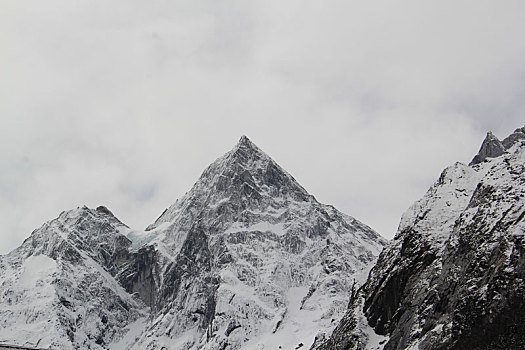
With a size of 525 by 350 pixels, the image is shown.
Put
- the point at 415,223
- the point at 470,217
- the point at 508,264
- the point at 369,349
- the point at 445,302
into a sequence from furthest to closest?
the point at 415,223 < the point at 369,349 < the point at 470,217 < the point at 445,302 < the point at 508,264

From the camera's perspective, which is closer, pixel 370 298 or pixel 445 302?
pixel 445 302

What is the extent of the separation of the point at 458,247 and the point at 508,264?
2014 centimetres

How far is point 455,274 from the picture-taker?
151 metres

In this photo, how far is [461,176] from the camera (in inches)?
7441

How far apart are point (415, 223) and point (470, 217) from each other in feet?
86.7

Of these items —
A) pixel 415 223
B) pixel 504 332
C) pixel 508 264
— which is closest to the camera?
pixel 504 332

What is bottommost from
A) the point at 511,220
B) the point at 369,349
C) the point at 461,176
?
the point at 369,349

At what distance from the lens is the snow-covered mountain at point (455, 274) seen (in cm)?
13312

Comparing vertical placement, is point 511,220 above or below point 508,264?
above

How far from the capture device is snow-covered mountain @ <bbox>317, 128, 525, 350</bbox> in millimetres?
133125

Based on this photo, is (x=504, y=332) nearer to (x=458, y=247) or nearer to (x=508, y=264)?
(x=508, y=264)

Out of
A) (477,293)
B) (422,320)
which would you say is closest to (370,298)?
(422,320)

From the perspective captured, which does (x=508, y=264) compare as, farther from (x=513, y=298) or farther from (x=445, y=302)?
(x=445, y=302)

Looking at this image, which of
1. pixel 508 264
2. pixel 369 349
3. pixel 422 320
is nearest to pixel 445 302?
pixel 422 320
